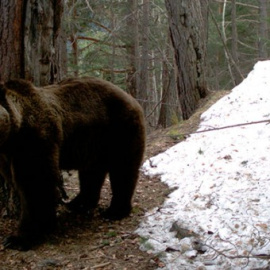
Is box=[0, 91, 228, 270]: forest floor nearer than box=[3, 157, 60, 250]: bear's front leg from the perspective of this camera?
Yes

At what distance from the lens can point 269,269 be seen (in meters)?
3.17

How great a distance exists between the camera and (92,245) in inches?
163

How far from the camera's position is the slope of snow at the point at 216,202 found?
Answer: 3.63m

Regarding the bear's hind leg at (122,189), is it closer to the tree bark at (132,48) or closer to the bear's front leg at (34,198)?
the bear's front leg at (34,198)

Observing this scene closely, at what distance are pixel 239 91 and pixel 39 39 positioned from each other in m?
5.50

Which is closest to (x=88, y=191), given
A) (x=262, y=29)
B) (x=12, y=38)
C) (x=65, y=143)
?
(x=65, y=143)

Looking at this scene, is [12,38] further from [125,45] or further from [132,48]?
[132,48]

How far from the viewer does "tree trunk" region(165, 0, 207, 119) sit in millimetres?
9664

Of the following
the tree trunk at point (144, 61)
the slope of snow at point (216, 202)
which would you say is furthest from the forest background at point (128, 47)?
the slope of snow at point (216, 202)

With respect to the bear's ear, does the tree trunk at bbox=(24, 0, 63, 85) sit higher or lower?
higher

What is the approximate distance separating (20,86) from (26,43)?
694 millimetres

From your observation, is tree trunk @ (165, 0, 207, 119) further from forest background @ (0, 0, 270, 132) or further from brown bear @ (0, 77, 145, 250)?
brown bear @ (0, 77, 145, 250)

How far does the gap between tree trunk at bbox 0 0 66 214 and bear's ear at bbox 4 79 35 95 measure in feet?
1.85

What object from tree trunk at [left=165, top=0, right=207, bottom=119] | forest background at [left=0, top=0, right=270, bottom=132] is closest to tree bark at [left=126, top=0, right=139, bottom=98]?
forest background at [left=0, top=0, right=270, bottom=132]
